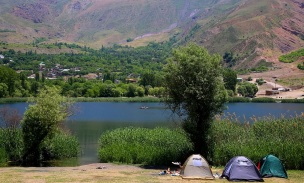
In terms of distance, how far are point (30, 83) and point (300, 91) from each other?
4176 inches

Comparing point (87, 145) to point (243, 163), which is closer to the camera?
point (243, 163)

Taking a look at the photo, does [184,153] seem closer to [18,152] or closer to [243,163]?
[243,163]

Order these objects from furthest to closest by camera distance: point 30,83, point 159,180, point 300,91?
point 300,91, point 30,83, point 159,180

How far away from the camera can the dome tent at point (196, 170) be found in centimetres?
2855

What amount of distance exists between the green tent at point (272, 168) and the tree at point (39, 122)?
17.9m

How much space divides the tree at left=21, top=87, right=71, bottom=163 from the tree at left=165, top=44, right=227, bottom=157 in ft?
32.6

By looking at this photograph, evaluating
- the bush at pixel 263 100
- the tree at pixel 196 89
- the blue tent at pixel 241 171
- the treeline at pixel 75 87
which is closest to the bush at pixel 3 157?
the tree at pixel 196 89

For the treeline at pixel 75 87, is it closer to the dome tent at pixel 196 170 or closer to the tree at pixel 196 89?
the tree at pixel 196 89

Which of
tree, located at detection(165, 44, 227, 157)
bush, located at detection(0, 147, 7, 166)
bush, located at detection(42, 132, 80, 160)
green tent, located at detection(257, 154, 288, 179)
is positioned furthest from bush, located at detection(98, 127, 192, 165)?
bush, located at detection(0, 147, 7, 166)

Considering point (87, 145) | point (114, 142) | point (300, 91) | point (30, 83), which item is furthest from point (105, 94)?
point (114, 142)

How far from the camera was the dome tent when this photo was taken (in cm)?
2855

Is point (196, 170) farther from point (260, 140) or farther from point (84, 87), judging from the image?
point (84, 87)

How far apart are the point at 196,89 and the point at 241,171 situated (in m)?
8.42

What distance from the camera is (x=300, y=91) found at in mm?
184875
